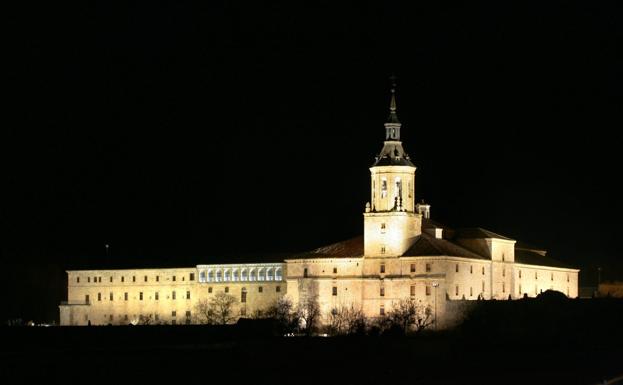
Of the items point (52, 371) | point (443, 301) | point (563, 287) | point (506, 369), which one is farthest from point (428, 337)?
point (52, 371)

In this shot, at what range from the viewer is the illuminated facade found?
11556 centimetres

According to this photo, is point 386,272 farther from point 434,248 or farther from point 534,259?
point 534,259

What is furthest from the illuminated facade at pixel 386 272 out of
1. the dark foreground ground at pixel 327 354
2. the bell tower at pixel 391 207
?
the dark foreground ground at pixel 327 354

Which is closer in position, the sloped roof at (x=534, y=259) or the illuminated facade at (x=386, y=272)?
the illuminated facade at (x=386, y=272)

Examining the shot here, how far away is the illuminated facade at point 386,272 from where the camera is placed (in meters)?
116

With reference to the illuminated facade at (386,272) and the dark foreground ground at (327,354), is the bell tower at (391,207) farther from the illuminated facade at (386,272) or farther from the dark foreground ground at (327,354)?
the dark foreground ground at (327,354)

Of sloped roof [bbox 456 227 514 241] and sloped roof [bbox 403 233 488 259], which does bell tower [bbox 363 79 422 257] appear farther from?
sloped roof [bbox 456 227 514 241]

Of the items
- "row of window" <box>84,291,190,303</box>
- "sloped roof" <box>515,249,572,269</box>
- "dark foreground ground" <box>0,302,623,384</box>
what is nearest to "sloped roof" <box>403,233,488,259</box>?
"dark foreground ground" <box>0,302,623,384</box>

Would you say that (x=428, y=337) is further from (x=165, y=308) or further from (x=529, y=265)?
(x=165, y=308)

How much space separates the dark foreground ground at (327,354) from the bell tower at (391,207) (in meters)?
10.0

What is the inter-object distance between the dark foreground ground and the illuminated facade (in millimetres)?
7488

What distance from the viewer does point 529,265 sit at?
412 feet

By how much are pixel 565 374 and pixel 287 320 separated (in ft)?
89.2

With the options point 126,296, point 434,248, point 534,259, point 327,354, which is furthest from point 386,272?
point 327,354
